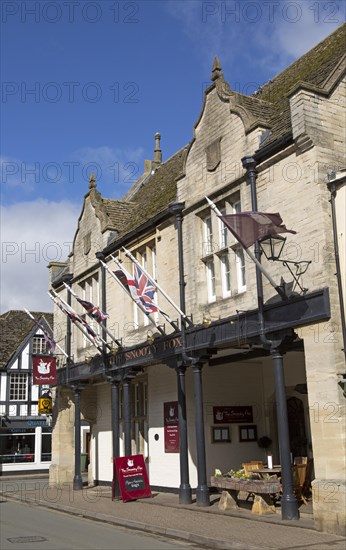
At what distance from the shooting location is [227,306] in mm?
14633

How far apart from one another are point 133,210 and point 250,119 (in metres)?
8.86

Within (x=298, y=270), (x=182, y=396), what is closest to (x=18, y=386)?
(x=182, y=396)

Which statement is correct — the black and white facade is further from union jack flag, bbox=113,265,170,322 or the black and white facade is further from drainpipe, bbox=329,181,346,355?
drainpipe, bbox=329,181,346,355

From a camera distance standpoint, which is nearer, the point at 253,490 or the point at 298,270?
the point at 298,270

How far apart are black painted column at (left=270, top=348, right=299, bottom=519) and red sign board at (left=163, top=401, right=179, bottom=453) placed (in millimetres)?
6031

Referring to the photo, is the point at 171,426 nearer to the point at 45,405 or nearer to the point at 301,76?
the point at 45,405

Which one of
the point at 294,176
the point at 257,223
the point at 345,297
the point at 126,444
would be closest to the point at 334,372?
the point at 345,297

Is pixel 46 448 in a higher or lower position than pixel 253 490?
higher

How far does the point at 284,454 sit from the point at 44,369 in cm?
1309

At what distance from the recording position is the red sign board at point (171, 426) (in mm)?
17953

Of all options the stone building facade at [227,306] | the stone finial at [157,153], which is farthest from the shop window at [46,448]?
the stone finial at [157,153]

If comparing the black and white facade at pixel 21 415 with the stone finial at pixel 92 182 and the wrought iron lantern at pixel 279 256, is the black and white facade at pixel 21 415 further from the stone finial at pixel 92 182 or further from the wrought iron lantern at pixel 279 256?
the wrought iron lantern at pixel 279 256

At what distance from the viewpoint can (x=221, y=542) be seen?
10195 mm

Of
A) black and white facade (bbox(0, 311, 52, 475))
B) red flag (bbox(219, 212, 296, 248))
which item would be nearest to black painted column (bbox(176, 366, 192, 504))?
red flag (bbox(219, 212, 296, 248))
